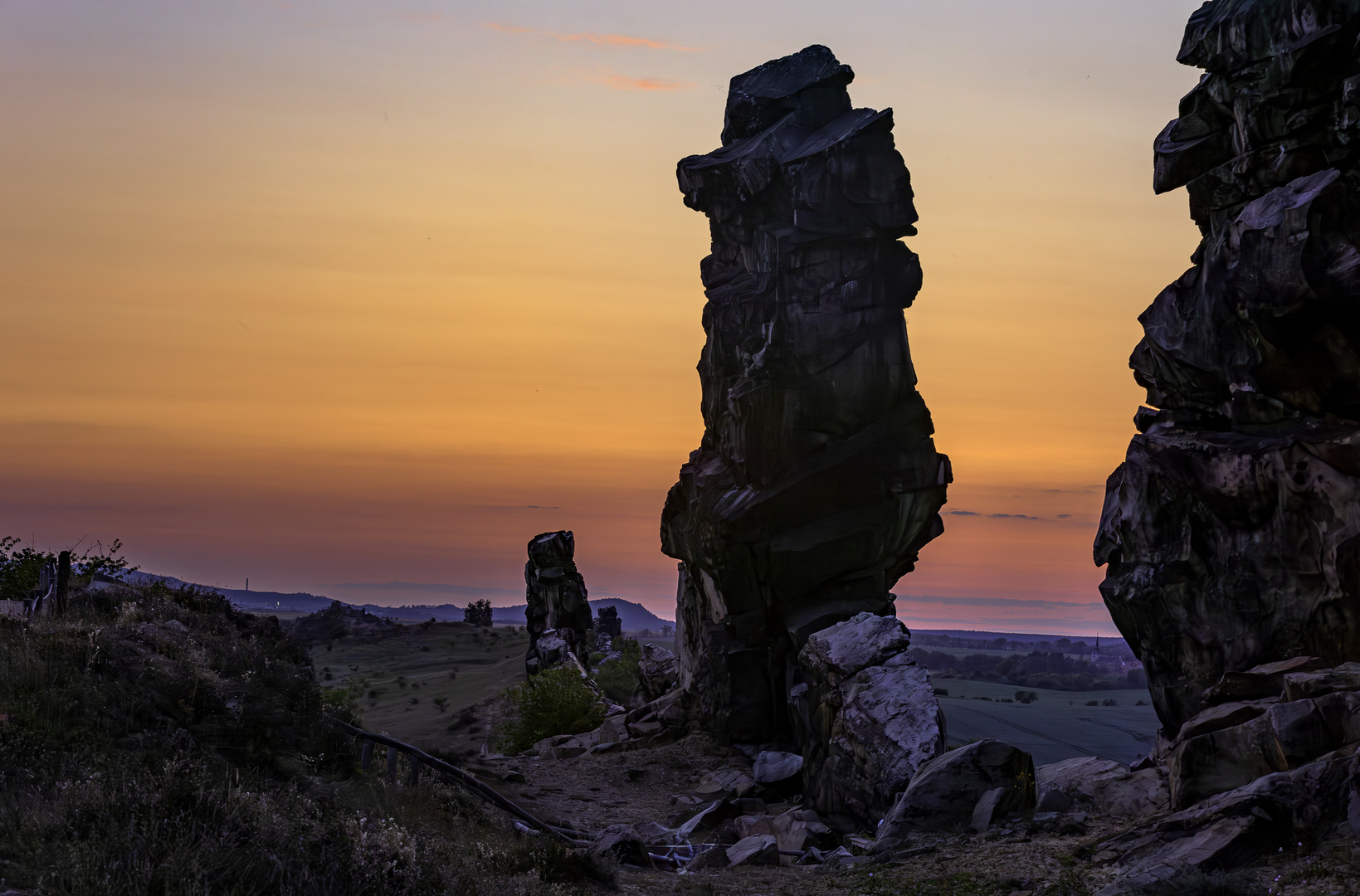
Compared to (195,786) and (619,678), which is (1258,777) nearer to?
(195,786)

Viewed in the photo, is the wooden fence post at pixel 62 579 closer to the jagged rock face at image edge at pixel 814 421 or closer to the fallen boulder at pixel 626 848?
the fallen boulder at pixel 626 848

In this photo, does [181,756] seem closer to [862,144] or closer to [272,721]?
[272,721]

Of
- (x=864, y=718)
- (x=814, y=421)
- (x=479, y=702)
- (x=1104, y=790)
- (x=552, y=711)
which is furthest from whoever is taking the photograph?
(x=479, y=702)

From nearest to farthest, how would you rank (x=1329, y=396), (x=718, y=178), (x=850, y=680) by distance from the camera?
(x=1329, y=396) < (x=850, y=680) < (x=718, y=178)

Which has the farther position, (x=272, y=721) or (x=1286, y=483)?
(x=1286, y=483)

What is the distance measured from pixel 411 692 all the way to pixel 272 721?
68.2 metres

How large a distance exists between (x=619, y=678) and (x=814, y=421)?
29.6 m

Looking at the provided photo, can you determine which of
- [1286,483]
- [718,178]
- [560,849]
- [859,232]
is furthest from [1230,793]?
[718,178]

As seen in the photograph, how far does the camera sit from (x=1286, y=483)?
70.1 ft

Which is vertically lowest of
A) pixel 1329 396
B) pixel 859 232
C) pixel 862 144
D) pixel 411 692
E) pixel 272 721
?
pixel 411 692

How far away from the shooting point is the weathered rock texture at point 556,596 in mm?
60000

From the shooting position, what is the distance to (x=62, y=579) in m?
21.2

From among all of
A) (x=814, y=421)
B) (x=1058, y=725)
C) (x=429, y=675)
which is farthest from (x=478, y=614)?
(x=814, y=421)

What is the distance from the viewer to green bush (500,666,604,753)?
152 ft
